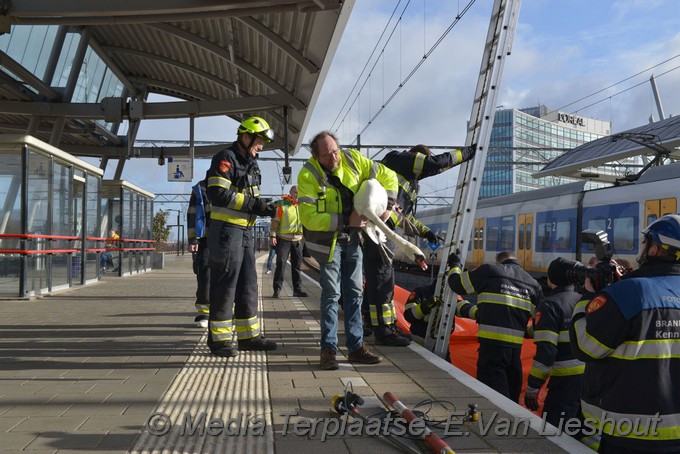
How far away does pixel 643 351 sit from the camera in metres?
2.77

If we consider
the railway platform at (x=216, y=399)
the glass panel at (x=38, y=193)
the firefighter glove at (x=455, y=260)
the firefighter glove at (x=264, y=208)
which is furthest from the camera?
the glass panel at (x=38, y=193)

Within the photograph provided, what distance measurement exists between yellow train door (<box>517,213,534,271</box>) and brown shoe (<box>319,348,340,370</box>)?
1419 centimetres

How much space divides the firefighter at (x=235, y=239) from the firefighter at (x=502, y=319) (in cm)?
181

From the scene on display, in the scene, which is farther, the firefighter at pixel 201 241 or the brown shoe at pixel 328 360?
the firefighter at pixel 201 241

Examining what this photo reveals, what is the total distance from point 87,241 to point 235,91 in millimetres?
6123

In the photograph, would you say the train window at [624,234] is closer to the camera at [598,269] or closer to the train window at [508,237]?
the train window at [508,237]

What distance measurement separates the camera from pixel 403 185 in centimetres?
587

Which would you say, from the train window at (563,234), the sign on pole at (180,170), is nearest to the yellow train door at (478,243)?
the train window at (563,234)

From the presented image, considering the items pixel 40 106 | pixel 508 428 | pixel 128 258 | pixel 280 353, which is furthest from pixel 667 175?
pixel 40 106

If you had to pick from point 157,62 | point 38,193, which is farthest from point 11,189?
point 157,62

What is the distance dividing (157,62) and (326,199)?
15.9 m

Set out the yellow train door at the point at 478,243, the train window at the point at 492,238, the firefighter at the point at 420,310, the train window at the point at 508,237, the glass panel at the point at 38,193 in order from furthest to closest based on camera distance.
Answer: the yellow train door at the point at 478,243 < the train window at the point at 492,238 < the train window at the point at 508,237 < the glass panel at the point at 38,193 < the firefighter at the point at 420,310

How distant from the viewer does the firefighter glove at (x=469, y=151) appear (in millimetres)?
5406

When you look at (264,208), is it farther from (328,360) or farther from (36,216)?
(36,216)
